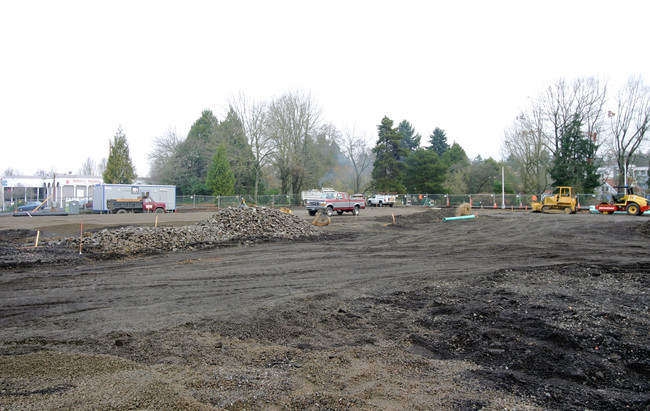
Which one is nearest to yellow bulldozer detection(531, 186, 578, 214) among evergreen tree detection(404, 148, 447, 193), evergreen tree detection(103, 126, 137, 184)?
evergreen tree detection(404, 148, 447, 193)

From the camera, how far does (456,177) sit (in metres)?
56.3

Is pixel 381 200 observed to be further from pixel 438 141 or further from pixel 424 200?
pixel 438 141

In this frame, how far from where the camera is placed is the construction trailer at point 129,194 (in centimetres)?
3622

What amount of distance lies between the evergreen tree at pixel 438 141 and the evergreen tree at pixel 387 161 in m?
18.8

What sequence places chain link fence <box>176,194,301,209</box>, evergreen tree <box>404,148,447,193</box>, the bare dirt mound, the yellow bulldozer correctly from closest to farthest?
1. the bare dirt mound
2. the yellow bulldozer
3. chain link fence <box>176,194,301,209</box>
4. evergreen tree <box>404,148,447,193</box>

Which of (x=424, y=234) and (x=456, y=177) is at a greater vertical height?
(x=456, y=177)

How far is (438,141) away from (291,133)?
3766 cm

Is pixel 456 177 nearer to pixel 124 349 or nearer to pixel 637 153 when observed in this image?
pixel 637 153

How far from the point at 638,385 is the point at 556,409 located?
119 cm

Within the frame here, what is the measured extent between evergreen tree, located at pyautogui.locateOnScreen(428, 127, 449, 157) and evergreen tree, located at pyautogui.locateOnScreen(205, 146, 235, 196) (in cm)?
4497

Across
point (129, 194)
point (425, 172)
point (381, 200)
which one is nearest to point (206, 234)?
point (129, 194)

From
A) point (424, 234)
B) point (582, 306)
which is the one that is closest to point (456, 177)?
point (424, 234)

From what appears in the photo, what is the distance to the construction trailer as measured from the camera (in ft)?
119

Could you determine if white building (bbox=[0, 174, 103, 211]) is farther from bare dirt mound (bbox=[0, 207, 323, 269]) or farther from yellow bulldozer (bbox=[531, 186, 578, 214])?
yellow bulldozer (bbox=[531, 186, 578, 214])
